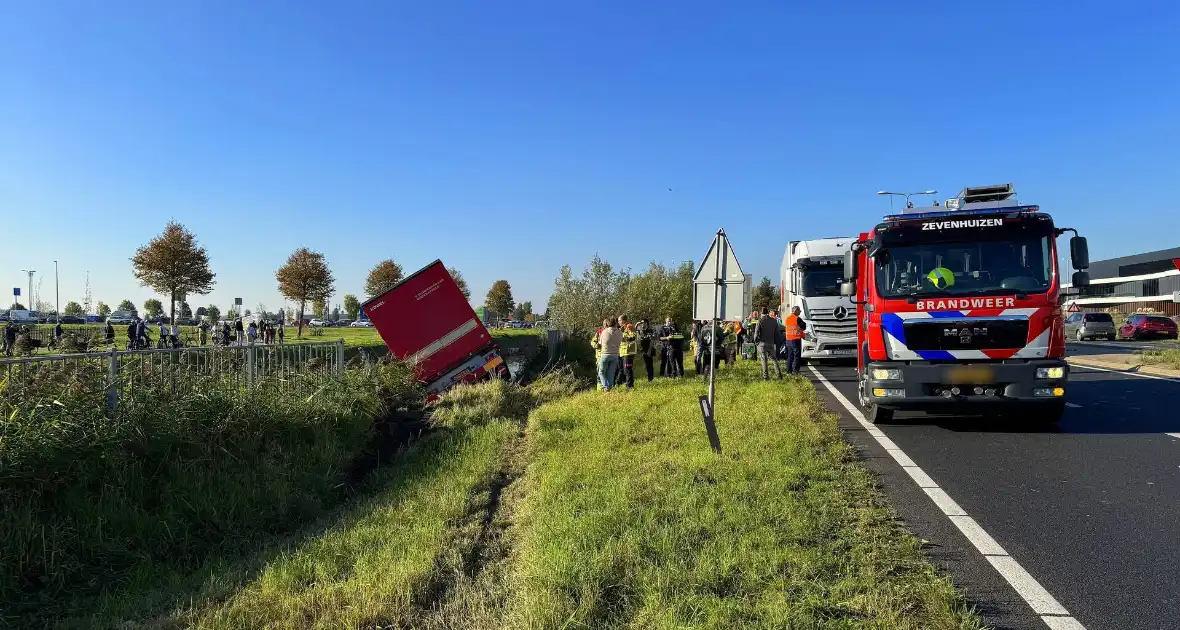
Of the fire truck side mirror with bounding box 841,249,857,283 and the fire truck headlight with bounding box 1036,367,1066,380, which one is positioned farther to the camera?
the fire truck side mirror with bounding box 841,249,857,283

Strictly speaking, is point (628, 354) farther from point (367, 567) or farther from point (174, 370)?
point (367, 567)

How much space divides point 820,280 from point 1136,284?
8086cm

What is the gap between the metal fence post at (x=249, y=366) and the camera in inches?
338

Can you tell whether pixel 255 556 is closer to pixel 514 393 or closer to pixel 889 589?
pixel 889 589

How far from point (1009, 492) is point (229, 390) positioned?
26.2 feet

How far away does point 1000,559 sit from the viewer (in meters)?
4.21

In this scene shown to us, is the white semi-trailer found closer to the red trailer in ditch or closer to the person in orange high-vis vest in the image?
the person in orange high-vis vest

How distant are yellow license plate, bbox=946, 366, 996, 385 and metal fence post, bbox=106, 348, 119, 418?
8.95m

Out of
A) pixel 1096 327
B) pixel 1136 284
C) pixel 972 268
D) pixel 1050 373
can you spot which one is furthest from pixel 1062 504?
pixel 1136 284

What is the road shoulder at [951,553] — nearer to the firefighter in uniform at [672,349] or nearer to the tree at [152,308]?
the firefighter in uniform at [672,349]

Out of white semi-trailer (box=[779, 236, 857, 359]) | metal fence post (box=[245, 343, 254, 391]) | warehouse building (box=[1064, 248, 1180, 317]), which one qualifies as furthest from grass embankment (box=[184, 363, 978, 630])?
warehouse building (box=[1064, 248, 1180, 317])

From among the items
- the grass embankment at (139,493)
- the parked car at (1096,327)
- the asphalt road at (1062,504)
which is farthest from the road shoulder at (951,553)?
the parked car at (1096,327)

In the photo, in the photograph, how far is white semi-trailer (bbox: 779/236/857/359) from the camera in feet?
57.6

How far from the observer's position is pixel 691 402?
1080 centimetres
